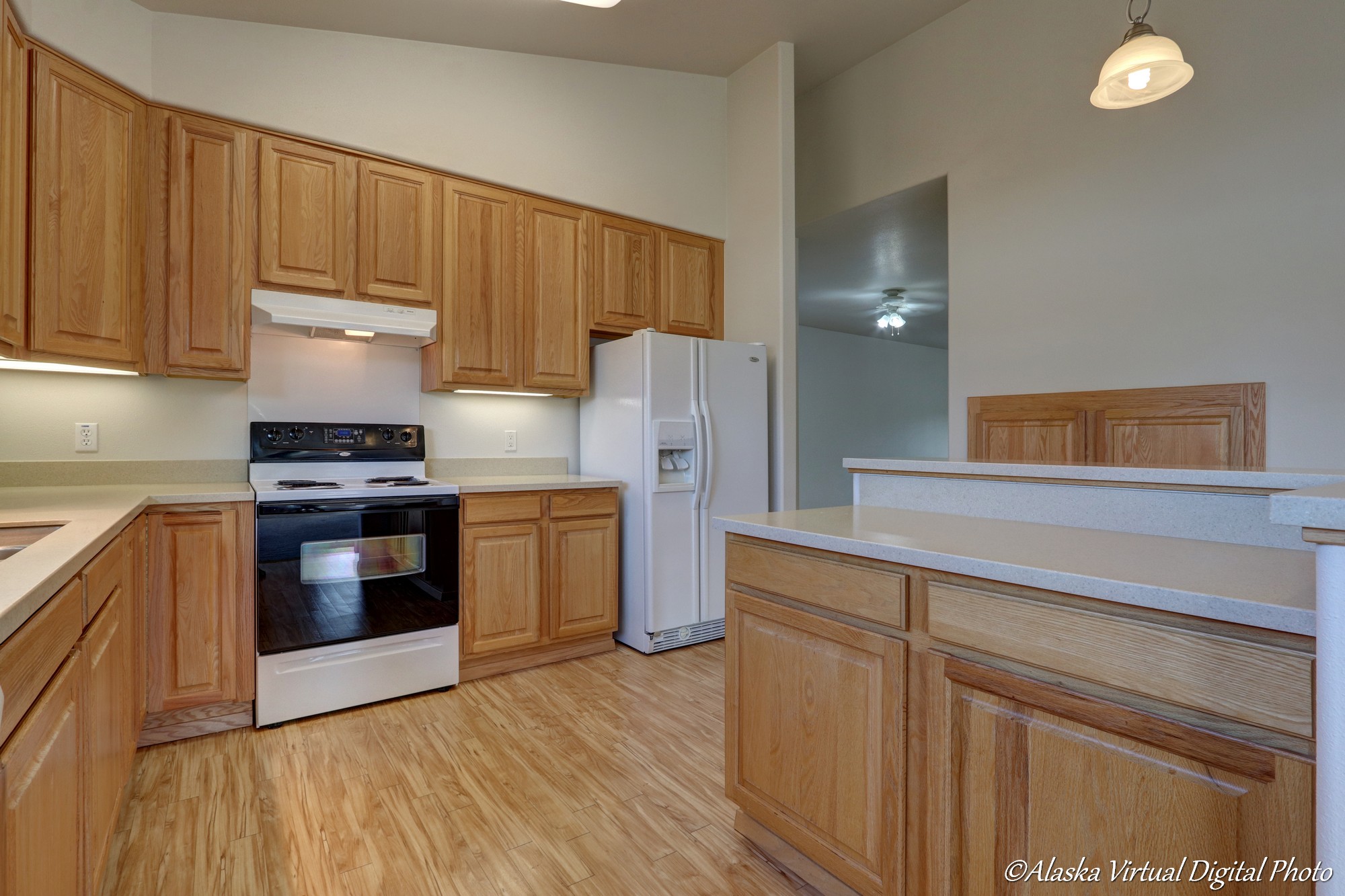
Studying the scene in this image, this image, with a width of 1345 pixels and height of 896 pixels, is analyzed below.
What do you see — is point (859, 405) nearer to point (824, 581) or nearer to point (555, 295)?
point (555, 295)

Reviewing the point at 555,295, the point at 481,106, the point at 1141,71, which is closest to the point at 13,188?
the point at 481,106

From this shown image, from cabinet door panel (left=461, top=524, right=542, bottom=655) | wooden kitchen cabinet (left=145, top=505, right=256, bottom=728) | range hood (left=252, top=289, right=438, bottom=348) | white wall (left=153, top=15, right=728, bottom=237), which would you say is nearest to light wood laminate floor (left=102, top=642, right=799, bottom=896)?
wooden kitchen cabinet (left=145, top=505, right=256, bottom=728)

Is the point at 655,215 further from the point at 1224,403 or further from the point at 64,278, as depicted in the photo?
the point at 1224,403

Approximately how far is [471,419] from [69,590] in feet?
7.59

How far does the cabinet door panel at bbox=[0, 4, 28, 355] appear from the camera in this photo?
6.09 ft

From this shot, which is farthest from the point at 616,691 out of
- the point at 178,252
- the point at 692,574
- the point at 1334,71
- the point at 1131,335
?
the point at 1334,71

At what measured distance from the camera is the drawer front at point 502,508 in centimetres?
288

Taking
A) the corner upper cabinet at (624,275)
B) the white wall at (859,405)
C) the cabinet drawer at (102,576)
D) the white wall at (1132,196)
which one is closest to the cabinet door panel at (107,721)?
the cabinet drawer at (102,576)

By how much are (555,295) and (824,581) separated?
2432mm

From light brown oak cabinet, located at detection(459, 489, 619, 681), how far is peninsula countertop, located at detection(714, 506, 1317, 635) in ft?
4.88

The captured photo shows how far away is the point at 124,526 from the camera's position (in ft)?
5.79

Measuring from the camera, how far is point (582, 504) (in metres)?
3.22

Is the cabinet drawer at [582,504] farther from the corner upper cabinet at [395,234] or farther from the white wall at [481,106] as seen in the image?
the white wall at [481,106]

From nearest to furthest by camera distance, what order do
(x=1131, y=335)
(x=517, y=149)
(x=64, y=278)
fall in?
1. (x=64, y=278)
2. (x=1131, y=335)
3. (x=517, y=149)
